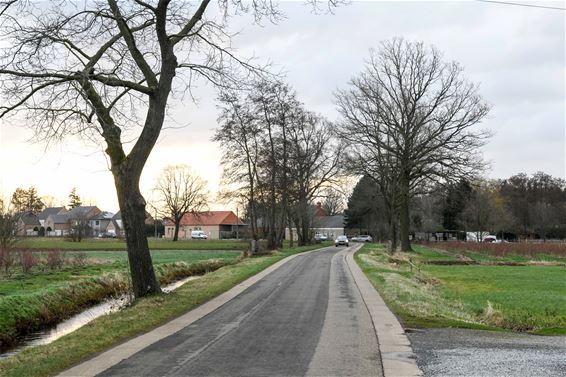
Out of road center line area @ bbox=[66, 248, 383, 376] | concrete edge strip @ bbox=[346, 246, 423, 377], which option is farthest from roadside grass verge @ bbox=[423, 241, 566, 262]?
road center line area @ bbox=[66, 248, 383, 376]

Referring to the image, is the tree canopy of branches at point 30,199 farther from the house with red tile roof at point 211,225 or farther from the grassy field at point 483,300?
the grassy field at point 483,300

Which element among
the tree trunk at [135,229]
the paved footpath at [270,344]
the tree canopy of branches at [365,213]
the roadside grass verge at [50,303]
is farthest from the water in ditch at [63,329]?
A: the tree canopy of branches at [365,213]

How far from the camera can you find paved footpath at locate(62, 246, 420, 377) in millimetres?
Answer: 7984

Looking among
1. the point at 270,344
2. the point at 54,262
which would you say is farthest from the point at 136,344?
the point at 54,262

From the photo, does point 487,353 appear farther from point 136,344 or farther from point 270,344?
point 136,344

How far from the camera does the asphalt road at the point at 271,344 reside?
26.2ft

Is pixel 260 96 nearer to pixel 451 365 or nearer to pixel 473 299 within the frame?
pixel 473 299

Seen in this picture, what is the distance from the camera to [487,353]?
9.05 metres

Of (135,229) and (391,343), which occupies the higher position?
(135,229)

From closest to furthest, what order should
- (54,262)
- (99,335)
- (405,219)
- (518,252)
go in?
(99,335)
(54,262)
(405,219)
(518,252)

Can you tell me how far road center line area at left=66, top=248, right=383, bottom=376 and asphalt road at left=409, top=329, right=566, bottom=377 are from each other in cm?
87

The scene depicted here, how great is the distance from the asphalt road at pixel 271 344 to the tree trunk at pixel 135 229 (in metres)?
2.73

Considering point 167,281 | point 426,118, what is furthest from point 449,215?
point 167,281

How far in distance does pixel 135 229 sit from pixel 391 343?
31.3ft
